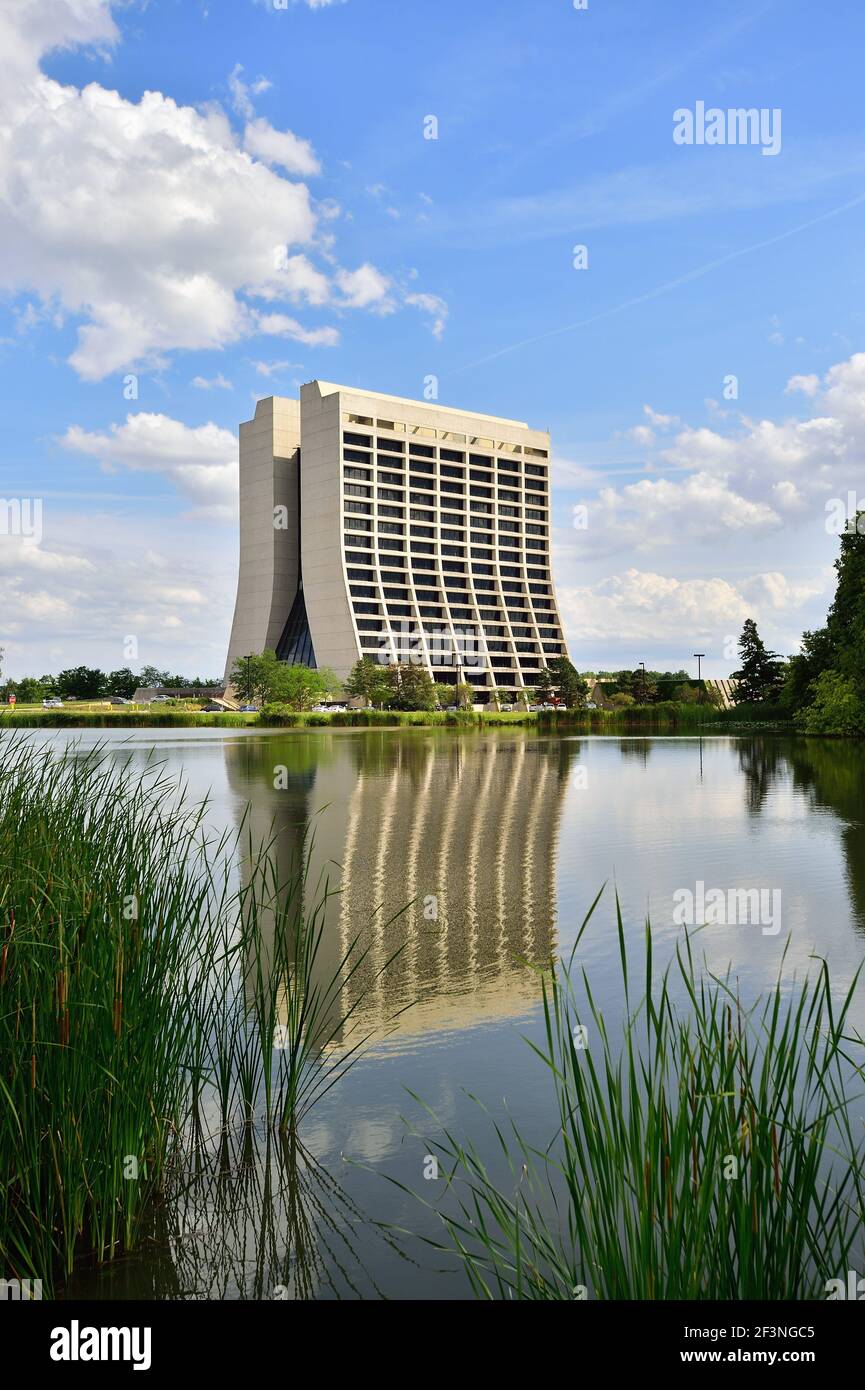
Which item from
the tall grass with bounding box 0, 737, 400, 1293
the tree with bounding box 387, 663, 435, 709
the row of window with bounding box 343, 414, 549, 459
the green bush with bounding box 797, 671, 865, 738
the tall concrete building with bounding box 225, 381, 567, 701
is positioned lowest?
the tall grass with bounding box 0, 737, 400, 1293

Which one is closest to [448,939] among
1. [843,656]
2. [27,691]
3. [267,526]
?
[843,656]

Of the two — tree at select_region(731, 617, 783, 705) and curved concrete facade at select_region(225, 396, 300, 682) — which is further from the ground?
curved concrete facade at select_region(225, 396, 300, 682)

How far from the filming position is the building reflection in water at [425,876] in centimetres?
731

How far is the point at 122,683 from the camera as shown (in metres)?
123

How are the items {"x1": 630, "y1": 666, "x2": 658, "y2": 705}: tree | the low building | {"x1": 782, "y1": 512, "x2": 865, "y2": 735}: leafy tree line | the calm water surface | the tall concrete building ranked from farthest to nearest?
the low building
the tall concrete building
{"x1": 630, "y1": 666, "x2": 658, "y2": 705}: tree
{"x1": 782, "y1": 512, "x2": 865, "y2": 735}: leafy tree line
the calm water surface

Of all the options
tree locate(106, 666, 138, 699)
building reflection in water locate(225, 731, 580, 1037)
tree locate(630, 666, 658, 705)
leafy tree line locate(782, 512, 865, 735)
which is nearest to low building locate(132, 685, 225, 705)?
tree locate(106, 666, 138, 699)

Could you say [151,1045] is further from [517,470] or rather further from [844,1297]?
[517,470]

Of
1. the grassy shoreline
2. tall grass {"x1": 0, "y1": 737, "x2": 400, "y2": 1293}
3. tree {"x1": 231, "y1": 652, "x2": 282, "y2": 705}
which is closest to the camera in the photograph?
tall grass {"x1": 0, "y1": 737, "x2": 400, "y2": 1293}

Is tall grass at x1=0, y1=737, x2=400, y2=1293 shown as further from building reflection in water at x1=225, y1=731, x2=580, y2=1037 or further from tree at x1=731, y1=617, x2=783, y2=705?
tree at x1=731, y1=617, x2=783, y2=705

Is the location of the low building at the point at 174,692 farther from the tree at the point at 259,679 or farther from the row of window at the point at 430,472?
the row of window at the point at 430,472

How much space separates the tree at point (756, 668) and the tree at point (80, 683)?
217 feet

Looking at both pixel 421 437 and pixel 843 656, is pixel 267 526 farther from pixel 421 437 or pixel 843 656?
pixel 843 656

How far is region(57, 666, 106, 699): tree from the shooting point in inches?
4245

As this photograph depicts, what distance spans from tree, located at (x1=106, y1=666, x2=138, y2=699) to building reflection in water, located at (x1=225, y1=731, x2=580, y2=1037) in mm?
96525
